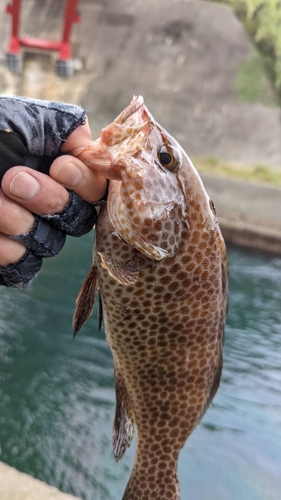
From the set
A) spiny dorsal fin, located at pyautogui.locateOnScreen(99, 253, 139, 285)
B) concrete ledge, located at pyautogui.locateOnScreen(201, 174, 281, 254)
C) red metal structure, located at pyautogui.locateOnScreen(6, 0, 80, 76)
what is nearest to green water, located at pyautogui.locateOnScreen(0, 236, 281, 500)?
spiny dorsal fin, located at pyautogui.locateOnScreen(99, 253, 139, 285)

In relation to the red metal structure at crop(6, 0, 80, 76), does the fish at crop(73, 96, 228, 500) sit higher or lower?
lower

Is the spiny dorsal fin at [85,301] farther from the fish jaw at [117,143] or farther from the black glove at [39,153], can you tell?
the fish jaw at [117,143]

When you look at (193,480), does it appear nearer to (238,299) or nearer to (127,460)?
(127,460)

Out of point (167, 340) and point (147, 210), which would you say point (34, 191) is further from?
point (167, 340)

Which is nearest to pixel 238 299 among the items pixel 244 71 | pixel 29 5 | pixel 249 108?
pixel 249 108

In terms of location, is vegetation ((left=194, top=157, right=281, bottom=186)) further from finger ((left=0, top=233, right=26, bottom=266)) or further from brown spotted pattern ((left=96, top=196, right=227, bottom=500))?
finger ((left=0, top=233, right=26, bottom=266))

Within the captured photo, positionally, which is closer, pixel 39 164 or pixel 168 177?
pixel 39 164
